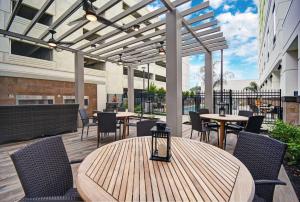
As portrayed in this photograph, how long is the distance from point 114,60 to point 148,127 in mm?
6731

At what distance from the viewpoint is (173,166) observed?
1.40 metres

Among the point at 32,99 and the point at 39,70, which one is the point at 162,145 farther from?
the point at 39,70

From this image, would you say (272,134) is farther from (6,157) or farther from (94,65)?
(94,65)

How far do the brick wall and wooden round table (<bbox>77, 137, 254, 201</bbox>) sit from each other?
29.3ft

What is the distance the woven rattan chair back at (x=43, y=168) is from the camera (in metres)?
1.23

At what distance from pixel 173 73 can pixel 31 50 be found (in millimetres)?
11646

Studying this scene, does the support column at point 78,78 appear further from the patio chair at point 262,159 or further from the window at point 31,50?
the patio chair at point 262,159

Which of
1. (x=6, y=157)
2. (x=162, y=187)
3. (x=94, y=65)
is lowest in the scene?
(x=6, y=157)

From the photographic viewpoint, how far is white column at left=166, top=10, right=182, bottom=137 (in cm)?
378

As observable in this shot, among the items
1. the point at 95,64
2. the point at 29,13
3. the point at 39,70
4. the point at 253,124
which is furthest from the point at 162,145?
the point at 95,64

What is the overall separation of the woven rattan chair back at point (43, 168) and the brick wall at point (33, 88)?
872cm

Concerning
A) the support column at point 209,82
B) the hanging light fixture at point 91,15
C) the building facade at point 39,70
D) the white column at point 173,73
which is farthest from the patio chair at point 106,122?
the support column at point 209,82

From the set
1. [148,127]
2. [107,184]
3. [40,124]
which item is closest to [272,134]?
[148,127]

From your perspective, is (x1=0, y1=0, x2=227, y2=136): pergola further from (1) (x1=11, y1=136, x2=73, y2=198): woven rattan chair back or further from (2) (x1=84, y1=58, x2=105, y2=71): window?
(2) (x1=84, y1=58, x2=105, y2=71): window
